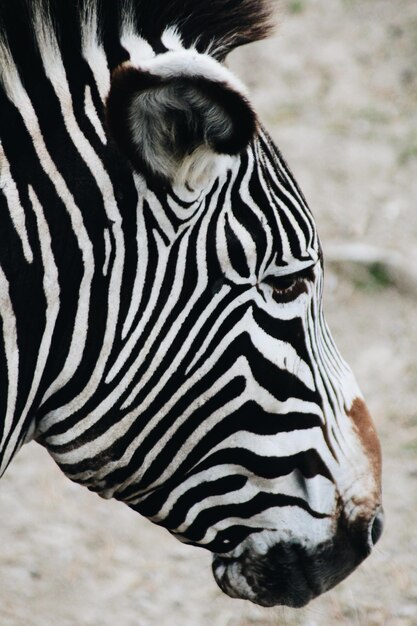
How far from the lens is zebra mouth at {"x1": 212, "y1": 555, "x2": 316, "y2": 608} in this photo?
2.56m

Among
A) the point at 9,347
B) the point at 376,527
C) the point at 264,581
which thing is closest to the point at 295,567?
the point at 264,581

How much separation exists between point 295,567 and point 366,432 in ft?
1.42

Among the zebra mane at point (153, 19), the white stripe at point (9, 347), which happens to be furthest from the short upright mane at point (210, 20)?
the white stripe at point (9, 347)

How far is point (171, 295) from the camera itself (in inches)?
86.4

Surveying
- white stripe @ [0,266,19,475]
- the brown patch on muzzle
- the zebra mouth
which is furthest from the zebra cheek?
white stripe @ [0,266,19,475]

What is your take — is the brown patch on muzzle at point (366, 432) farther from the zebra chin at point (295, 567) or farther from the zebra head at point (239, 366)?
the zebra chin at point (295, 567)

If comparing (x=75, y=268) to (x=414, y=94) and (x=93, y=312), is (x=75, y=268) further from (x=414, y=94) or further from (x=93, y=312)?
(x=414, y=94)

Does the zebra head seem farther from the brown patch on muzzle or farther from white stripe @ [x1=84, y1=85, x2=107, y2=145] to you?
white stripe @ [x1=84, y1=85, x2=107, y2=145]

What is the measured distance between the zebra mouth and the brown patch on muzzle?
0.36 metres

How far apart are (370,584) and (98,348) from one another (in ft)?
8.70

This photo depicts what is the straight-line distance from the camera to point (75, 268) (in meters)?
2.12

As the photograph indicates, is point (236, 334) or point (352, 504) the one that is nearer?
point (236, 334)

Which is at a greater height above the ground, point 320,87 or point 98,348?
point 320,87

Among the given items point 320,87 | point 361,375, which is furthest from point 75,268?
point 320,87
